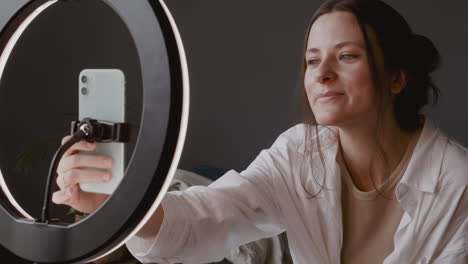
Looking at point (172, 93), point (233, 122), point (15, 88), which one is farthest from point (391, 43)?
point (15, 88)

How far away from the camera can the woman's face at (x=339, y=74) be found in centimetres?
104

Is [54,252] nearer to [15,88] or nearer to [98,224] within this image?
[98,224]

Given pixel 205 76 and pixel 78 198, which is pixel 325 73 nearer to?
pixel 78 198

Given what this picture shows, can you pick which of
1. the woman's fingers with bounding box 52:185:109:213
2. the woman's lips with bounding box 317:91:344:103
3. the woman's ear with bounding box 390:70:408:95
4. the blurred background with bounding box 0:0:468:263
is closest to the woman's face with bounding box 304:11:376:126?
the woman's lips with bounding box 317:91:344:103

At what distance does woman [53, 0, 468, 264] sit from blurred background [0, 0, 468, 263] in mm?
949

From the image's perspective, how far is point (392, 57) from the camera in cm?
116

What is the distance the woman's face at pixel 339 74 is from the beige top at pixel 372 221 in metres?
0.19

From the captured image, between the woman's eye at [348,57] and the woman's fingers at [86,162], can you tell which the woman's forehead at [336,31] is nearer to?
the woman's eye at [348,57]

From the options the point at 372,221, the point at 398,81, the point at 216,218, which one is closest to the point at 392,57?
the point at 398,81

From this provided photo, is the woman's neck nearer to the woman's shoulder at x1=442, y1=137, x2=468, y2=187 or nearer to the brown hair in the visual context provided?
the brown hair

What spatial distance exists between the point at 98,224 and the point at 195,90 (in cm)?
231

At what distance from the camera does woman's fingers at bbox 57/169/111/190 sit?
446 mm

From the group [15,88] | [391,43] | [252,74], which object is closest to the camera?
[391,43]

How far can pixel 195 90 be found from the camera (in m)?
2.70
